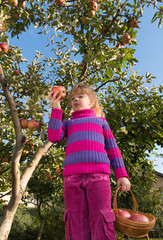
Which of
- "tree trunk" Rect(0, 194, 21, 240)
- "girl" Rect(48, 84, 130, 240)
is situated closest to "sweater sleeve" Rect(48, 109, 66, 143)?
"girl" Rect(48, 84, 130, 240)

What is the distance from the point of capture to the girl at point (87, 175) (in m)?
1.35

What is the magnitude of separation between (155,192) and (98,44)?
11466mm

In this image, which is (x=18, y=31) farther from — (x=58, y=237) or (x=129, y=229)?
(x=58, y=237)

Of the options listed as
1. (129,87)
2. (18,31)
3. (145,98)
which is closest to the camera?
(18,31)

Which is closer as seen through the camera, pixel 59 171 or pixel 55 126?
pixel 55 126

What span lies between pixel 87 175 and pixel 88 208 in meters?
0.24

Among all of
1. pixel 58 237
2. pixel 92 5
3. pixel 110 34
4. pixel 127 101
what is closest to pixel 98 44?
pixel 110 34

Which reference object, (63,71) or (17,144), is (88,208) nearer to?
(17,144)

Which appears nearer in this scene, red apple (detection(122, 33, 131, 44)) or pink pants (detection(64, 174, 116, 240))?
pink pants (detection(64, 174, 116, 240))

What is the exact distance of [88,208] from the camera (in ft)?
4.74

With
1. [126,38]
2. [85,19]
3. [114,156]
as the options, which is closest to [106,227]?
[114,156]

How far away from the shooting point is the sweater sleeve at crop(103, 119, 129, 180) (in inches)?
65.2

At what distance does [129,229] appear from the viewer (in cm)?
140

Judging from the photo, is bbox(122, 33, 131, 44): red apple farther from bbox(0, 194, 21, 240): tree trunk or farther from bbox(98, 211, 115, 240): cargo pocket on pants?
bbox(0, 194, 21, 240): tree trunk
